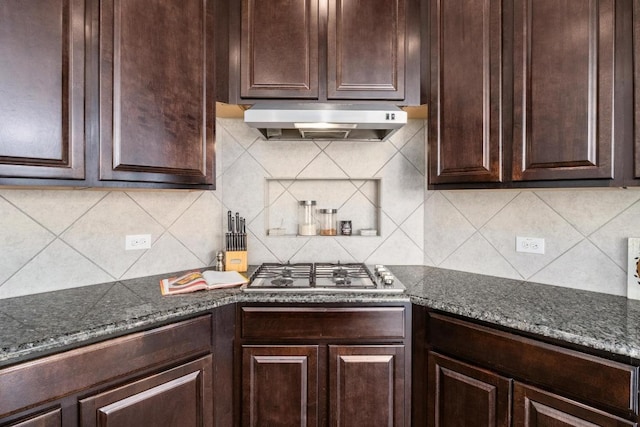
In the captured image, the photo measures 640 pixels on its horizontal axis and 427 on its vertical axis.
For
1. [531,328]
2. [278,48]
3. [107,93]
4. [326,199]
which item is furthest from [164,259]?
[531,328]

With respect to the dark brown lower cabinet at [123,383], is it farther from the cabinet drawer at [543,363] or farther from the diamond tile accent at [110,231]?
the cabinet drawer at [543,363]

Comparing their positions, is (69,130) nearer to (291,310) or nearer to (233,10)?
(233,10)

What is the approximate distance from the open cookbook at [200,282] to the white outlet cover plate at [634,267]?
5.46ft

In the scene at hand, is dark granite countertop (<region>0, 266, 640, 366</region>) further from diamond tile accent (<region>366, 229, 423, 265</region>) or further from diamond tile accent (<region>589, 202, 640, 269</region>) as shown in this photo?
diamond tile accent (<region>366, 229, 423, 265</region>)

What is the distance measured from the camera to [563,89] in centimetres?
128

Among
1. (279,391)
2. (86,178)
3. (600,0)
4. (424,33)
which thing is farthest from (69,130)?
(600,0)

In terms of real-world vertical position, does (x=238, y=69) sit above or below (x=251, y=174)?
above

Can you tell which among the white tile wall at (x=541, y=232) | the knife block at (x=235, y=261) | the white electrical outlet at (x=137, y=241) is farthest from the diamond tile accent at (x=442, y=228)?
the white electrical outlet at (x=137, y=241)

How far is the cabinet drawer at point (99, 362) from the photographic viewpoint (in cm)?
95

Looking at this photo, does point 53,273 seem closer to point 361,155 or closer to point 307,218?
point 307,218

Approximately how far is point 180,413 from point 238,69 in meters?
1.57

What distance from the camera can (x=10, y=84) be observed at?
3.69 feet

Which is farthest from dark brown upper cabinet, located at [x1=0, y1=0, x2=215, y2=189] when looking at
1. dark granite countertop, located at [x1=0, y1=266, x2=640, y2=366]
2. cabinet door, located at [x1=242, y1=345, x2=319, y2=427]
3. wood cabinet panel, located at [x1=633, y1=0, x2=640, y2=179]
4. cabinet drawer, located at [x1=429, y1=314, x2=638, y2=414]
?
wood cabinet panel, located at [x1=633, y1=0, x2=640, y2=179]

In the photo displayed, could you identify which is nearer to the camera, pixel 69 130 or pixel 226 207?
pixel 69 130
